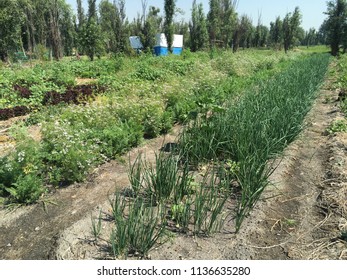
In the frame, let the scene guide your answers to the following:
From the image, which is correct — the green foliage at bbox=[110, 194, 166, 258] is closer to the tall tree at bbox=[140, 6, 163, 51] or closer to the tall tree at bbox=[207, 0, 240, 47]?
the tall tree at bbox=[140, 6, 163, 51]

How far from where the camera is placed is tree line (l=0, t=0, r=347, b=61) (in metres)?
20.5

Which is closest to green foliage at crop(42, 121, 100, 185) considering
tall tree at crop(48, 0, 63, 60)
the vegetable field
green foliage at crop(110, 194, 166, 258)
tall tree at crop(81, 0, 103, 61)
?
the vegetable field

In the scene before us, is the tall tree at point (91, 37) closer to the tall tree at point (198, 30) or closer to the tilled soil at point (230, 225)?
the tall tree at point (198, 30)

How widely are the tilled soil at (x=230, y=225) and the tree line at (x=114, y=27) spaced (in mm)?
14510

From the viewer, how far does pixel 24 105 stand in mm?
6188

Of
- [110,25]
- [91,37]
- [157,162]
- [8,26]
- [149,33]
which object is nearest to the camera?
[157,162]

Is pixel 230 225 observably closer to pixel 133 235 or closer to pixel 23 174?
pixel 133 235

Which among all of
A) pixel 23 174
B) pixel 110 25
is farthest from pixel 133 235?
pixel 110 25

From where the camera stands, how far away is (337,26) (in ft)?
127

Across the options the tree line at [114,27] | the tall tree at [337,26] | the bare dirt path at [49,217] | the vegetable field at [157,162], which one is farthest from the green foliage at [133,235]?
the tall tree at [337,26]

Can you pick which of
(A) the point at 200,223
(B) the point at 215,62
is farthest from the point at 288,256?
(B) the point at 215,62

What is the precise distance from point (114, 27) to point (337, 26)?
108ft

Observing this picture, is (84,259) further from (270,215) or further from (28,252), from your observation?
(270,215)
